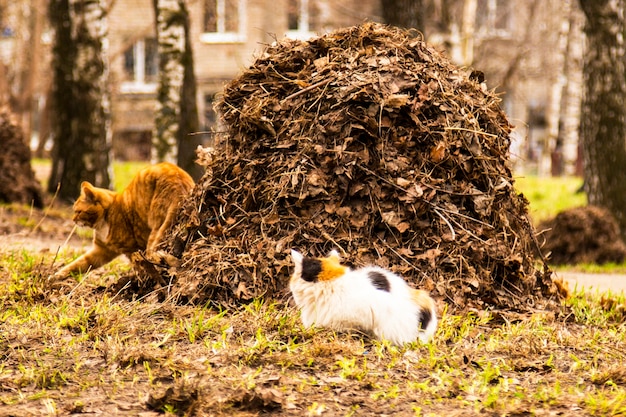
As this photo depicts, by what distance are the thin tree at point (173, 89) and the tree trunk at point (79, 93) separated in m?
0.86

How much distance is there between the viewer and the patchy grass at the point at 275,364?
161 inches

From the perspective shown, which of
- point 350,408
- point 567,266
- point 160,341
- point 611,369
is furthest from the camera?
point 567,266

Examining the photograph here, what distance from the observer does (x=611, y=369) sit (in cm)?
465

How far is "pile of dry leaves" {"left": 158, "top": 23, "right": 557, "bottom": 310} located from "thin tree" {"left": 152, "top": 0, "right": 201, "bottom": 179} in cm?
657

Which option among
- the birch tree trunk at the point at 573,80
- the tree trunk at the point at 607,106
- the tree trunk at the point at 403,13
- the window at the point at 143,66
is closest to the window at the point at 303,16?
the window at the point at 143,66

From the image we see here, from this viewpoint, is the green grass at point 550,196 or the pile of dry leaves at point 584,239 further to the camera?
the green grass at point 550,196

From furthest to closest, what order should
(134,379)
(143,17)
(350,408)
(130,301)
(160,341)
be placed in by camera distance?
(143,17)
(130,301)
(160,341)
(134,379)
(350,408)

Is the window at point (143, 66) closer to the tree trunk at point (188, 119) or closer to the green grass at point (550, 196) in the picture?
the green grass at point (550, 196)

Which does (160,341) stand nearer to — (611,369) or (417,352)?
(417,352)

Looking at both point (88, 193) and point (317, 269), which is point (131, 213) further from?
point (317, 269)

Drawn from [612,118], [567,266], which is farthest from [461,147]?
[612,118]

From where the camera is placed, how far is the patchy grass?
408 centimetres

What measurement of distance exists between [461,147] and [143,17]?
2798cm

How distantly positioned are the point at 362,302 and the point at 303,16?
2446cm
